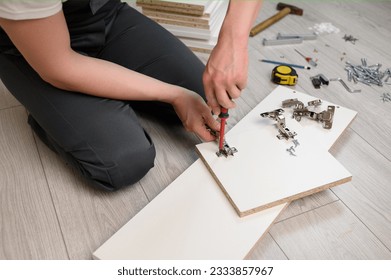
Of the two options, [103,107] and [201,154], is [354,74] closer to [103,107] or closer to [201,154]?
[201,154]

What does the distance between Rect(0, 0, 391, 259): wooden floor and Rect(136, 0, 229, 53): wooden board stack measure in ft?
1.28

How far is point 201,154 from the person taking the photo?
1.10m

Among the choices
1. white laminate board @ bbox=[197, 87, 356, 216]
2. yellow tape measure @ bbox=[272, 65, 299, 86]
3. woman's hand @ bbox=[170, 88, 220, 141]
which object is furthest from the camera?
yellow tape measure @ bbox=[272, 65, 299, 86]

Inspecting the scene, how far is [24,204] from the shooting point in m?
1.05

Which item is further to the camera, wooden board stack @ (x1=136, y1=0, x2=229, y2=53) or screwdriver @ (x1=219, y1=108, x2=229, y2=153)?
wooden board stack @ (x1=136, y1=0, x2=229, y2=53)

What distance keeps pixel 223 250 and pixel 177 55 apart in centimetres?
72

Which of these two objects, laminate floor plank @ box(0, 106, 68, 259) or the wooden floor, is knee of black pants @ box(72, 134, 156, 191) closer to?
the wooden floor

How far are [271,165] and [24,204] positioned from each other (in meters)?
0.74

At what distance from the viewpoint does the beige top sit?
753mm

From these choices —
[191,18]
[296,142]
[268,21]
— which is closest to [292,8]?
[268,21]

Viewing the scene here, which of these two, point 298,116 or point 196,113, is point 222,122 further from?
point 298,116

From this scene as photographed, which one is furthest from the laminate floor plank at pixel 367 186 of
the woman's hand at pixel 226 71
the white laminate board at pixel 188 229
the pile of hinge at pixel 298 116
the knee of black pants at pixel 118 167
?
the knee of black pants at pixel 118 167

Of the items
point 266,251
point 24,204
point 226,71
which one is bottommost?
point 24,204

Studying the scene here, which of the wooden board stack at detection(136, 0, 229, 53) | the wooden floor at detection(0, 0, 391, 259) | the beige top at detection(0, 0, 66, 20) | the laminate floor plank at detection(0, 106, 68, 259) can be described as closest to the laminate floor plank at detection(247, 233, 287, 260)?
the wooden floor at detection(0, 0, 391, 259)
